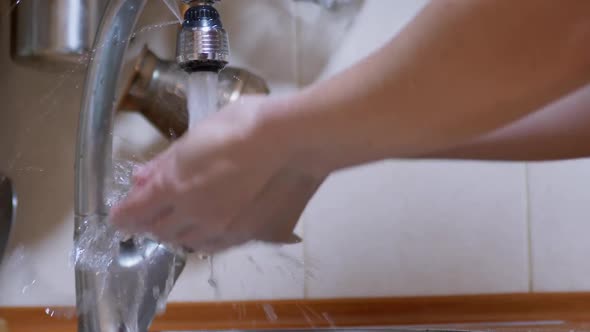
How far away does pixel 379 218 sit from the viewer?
22.0 inches

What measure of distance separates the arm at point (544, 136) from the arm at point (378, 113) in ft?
0.55

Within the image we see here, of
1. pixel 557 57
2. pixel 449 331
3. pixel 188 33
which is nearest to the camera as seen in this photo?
pixel 557 57

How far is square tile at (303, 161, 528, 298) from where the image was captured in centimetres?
55

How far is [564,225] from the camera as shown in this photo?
22.6 inches

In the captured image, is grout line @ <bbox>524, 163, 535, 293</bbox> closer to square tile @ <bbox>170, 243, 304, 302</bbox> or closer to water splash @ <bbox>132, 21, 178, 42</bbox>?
square tile @ <bbox>170, 243, 304, 302</bbox>

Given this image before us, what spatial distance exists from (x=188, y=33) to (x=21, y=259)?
281 millimetres

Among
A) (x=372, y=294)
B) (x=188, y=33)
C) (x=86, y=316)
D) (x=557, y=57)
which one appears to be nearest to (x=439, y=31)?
(x=557, y=57)

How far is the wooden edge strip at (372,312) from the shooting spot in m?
0.52

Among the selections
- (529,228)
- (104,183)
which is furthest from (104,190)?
(529,228)

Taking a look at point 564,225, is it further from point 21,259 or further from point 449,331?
point 21,259

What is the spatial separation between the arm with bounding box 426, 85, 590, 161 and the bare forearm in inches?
6.7

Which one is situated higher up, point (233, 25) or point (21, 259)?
point (233, 25)

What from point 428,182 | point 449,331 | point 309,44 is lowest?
point 449,331

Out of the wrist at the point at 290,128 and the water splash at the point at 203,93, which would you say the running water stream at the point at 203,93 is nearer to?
the water splash at the point at 203,93
